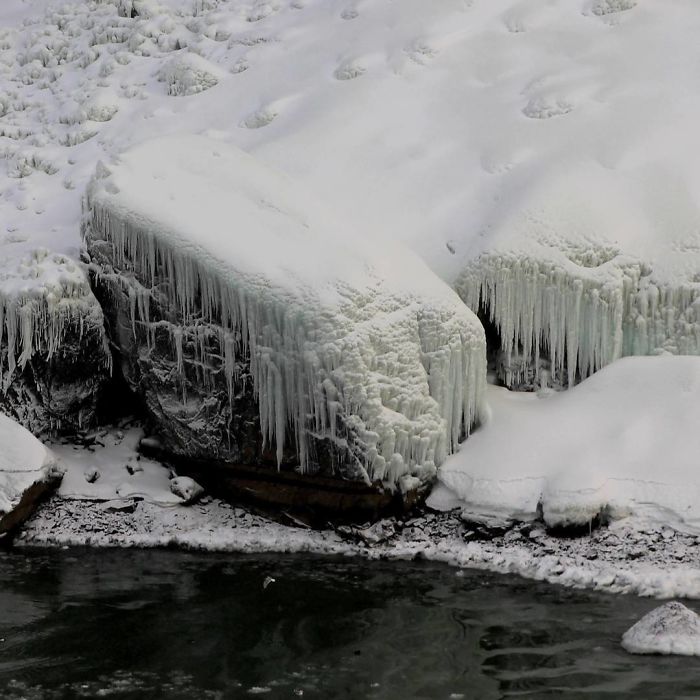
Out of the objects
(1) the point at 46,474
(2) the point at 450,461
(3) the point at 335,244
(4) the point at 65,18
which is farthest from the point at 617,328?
(4) the point at 65,18

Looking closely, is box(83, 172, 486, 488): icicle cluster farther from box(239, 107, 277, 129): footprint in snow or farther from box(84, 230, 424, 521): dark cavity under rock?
box(239, 107, 277, 129): footprint in snow

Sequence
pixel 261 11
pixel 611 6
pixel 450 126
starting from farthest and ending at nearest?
1. pixel 261 11
2. pixel 611 6
3. pixel 450 126

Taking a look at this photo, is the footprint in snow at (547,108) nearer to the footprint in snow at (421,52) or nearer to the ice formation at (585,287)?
the footprint in snow at (421,52)

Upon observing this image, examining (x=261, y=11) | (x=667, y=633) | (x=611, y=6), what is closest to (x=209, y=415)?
(x=667, y=633)

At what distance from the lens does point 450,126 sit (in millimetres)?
10148

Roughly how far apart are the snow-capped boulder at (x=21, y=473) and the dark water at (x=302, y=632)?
404 millimetres

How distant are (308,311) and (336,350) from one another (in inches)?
13.2

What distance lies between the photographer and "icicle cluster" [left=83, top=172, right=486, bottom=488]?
23.4ft

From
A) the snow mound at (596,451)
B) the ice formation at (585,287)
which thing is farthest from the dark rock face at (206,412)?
the ice formation at (585,287)

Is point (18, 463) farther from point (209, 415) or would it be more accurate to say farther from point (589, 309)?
point (589, 309)

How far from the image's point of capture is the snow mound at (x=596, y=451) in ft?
22.6

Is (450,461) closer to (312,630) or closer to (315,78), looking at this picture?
(312,630)

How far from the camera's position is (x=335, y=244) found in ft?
25.1

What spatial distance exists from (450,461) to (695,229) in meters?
2.85
